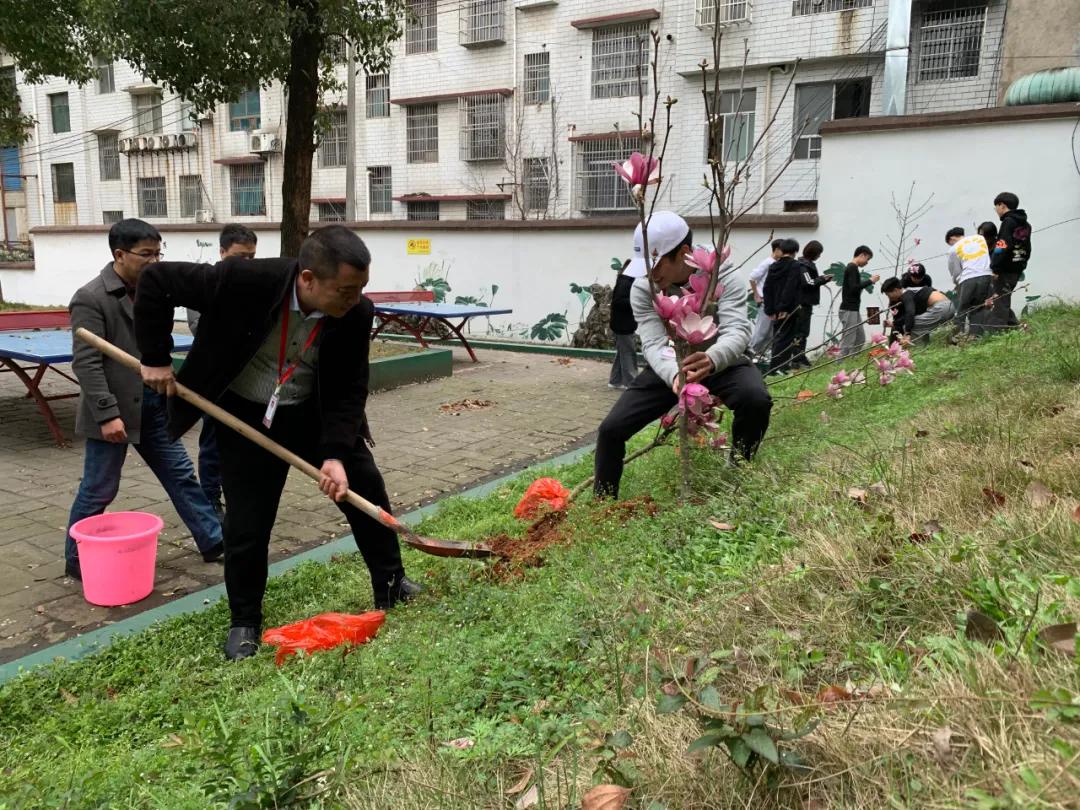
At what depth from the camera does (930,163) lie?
11359 mm

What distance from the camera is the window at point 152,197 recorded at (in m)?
30.2

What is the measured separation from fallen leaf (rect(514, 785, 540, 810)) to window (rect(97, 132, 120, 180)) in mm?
35004

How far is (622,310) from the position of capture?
27.3ft

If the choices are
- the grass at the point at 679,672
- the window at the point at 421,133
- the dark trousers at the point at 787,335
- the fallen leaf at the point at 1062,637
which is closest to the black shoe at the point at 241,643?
the grass at the point at 679,672

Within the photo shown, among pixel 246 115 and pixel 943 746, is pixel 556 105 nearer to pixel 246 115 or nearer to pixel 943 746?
pixel 246 115

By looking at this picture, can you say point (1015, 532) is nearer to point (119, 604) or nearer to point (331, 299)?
point (331, 299)

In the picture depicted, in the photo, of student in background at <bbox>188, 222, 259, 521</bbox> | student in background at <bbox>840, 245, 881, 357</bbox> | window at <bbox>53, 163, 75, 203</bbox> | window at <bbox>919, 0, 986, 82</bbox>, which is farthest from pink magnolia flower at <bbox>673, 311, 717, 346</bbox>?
window at <bbox>53, 163, 75, 203</bbox>

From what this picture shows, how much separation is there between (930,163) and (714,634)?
1126 cm

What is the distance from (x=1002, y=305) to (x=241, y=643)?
31.7 feet

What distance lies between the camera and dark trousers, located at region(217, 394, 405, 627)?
323 cm

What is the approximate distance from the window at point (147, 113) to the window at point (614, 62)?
17.7 metres

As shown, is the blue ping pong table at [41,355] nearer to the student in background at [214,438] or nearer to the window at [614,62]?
the student in background at [214,438]

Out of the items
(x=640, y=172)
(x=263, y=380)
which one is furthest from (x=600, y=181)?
(x=263, y=380)

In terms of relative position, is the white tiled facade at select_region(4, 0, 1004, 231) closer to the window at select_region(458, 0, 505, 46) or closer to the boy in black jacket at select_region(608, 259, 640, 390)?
the window at select_region(458, 0, 505, 46)
